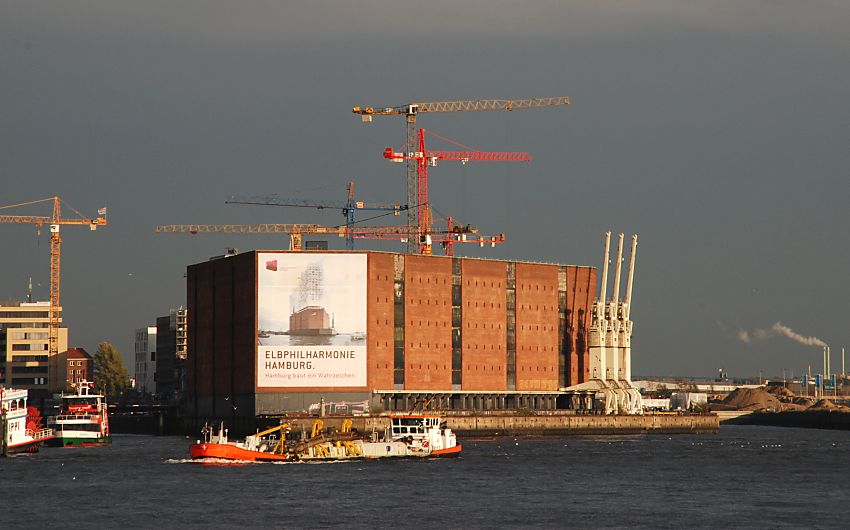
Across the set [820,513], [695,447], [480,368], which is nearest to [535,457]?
[695,447]

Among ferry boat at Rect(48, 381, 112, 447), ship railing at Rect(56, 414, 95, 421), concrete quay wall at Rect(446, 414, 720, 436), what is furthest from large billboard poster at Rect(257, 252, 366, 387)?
ship railing at Rect(56, 414, 95, 421)

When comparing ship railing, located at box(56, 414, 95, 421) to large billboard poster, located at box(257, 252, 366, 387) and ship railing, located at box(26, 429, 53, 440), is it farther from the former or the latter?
large billboard poster, located at box(257, 252, 366, 387)

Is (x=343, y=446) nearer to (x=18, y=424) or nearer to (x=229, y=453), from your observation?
(x=229, y=453)

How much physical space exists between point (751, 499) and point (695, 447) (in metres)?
63.2

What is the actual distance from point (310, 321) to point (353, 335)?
580cm

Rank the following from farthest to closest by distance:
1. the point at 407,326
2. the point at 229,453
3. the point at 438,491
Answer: the point at 407,326 → the point at 229,453 → the point at 438,491

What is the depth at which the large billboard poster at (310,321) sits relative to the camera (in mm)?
181875

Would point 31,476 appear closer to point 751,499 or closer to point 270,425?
point 751,499

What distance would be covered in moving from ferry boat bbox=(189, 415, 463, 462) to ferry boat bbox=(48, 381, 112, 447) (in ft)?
104

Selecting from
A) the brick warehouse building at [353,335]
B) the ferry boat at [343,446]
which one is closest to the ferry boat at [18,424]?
the ferry boat at [343,446]

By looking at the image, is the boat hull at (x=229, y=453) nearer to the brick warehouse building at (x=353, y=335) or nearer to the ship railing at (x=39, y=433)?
the ship railing at (x=39, y=433)

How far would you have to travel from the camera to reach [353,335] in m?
184

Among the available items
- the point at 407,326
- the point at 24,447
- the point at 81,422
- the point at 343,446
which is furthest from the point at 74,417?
the point at 407,326

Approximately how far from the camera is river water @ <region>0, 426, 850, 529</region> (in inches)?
3204
